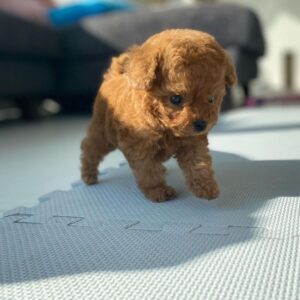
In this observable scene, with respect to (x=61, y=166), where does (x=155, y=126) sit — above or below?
above

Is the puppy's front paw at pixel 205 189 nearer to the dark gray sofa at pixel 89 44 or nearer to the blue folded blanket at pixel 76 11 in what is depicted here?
the dark gray sofa at pixel 89 44

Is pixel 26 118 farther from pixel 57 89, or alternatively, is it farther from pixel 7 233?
pixel 7 233

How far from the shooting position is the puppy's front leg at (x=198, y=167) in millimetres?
862

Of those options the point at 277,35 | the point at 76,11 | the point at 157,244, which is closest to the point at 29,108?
the point at 76,11

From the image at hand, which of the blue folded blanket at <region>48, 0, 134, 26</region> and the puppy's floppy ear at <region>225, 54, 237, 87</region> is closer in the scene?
the puppy's floppy ear at <region>225, 54, 237, 87</region>

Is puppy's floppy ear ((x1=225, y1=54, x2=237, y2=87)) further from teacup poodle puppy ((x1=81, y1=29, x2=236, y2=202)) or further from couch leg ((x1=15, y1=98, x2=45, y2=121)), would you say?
couch leg ((x1=15, y1=98, x2=45, y2=121))

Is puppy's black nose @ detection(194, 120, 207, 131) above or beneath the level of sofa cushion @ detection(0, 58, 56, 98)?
above

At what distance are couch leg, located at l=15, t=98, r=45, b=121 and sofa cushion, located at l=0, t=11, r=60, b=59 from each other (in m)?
0.31

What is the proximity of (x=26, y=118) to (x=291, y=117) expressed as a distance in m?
1.60

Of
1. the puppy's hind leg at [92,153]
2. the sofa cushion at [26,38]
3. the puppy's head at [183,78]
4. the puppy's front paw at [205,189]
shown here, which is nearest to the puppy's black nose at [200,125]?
the puppy's head at [183,78]

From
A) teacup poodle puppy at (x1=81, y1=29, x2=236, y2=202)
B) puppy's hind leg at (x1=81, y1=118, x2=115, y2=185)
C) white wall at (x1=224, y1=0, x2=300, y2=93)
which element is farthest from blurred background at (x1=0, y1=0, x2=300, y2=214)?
white wall at (x1=224, y1=0, x2=300, y2=93)

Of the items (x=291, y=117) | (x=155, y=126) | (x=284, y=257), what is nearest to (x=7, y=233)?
(x=155, y=126)

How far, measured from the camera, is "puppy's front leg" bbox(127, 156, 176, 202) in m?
0.91

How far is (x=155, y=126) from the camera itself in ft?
2.90
